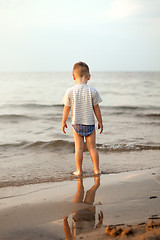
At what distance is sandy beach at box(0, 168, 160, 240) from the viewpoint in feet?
7.19

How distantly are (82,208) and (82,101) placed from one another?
176cm

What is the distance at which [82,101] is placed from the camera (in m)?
4.06

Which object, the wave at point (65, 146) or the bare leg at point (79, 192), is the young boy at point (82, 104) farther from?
the wave at point (65, 146)

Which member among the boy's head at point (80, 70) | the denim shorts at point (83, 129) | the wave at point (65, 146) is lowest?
the wave at point (65, 146)

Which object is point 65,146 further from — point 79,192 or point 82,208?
point 82,208

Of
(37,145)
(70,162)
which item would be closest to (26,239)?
(70,162)

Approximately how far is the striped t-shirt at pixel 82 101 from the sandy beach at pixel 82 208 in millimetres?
895

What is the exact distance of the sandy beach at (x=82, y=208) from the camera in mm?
2191

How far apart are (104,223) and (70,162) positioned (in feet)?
9.30

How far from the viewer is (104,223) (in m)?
2.31

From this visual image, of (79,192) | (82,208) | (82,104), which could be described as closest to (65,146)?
(82,104)

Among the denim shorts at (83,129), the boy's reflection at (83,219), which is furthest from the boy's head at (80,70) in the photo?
the boy's reflection at (83,219)

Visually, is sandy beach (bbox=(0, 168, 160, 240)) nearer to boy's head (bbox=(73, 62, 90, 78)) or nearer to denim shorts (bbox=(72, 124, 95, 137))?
denim shorts (bbox=(72, 124, 95, 137))

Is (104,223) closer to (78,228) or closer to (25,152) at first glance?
(78,228)
